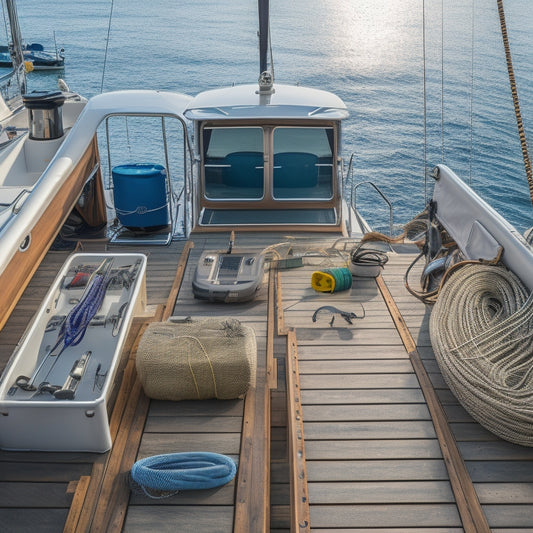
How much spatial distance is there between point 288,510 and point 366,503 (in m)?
0.63

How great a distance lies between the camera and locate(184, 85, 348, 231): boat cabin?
7230 mm

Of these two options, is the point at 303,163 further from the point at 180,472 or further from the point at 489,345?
the point at 180,472

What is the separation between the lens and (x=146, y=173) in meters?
7.12

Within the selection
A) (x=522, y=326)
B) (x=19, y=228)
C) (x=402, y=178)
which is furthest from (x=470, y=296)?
(x=402, y=178)

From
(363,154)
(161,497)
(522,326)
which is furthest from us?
(363,154)

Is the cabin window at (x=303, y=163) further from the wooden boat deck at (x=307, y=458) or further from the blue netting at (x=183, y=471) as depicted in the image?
the blue netting at (x=183, y=471)

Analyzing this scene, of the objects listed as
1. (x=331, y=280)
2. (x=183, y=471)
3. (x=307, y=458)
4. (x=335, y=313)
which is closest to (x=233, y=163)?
(x=331, y=280)

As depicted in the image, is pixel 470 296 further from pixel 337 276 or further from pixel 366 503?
pixel 366 503

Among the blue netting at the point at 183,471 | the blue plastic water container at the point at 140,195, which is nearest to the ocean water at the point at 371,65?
the blue plastic water container at the point at 140,195

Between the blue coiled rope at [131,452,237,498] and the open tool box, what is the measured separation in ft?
1.18

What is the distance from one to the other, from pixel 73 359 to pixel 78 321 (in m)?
0.36

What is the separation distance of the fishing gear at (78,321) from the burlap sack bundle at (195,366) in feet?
1.96

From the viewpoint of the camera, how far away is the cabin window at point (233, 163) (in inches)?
290

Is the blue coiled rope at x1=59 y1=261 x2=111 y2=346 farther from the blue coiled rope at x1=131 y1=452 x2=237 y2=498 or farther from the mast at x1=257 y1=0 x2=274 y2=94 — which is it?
the mast at x1=257 y1=0 x2=274 y2=94
